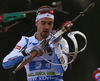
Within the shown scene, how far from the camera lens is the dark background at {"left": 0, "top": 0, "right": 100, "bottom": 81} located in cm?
429

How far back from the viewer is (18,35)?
435 centimetres

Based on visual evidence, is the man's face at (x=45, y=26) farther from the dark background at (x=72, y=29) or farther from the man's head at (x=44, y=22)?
the dark background at (x=72, y=29)

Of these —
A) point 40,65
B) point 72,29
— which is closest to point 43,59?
point 40,65

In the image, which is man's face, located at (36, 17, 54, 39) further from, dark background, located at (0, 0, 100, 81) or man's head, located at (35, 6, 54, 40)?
dark background, located at (0, 0, 100, 81)

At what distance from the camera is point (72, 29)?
4.57 m

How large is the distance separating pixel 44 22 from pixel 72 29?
2.02 m

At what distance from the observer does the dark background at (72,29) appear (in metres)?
4.29

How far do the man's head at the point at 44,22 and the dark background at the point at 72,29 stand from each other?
149cm

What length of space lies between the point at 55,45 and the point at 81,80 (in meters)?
2.64

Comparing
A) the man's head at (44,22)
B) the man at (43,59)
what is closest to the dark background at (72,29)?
→ the man's head at (44,22)

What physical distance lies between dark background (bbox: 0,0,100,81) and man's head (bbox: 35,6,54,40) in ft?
4.90

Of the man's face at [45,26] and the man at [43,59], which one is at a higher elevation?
the man's face at [45,26]

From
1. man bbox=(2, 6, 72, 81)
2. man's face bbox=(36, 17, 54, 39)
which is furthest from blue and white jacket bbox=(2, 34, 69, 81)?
man's face bbox=(36, 17, 54, 39)

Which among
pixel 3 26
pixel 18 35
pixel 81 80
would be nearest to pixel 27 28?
pixel 18 35
